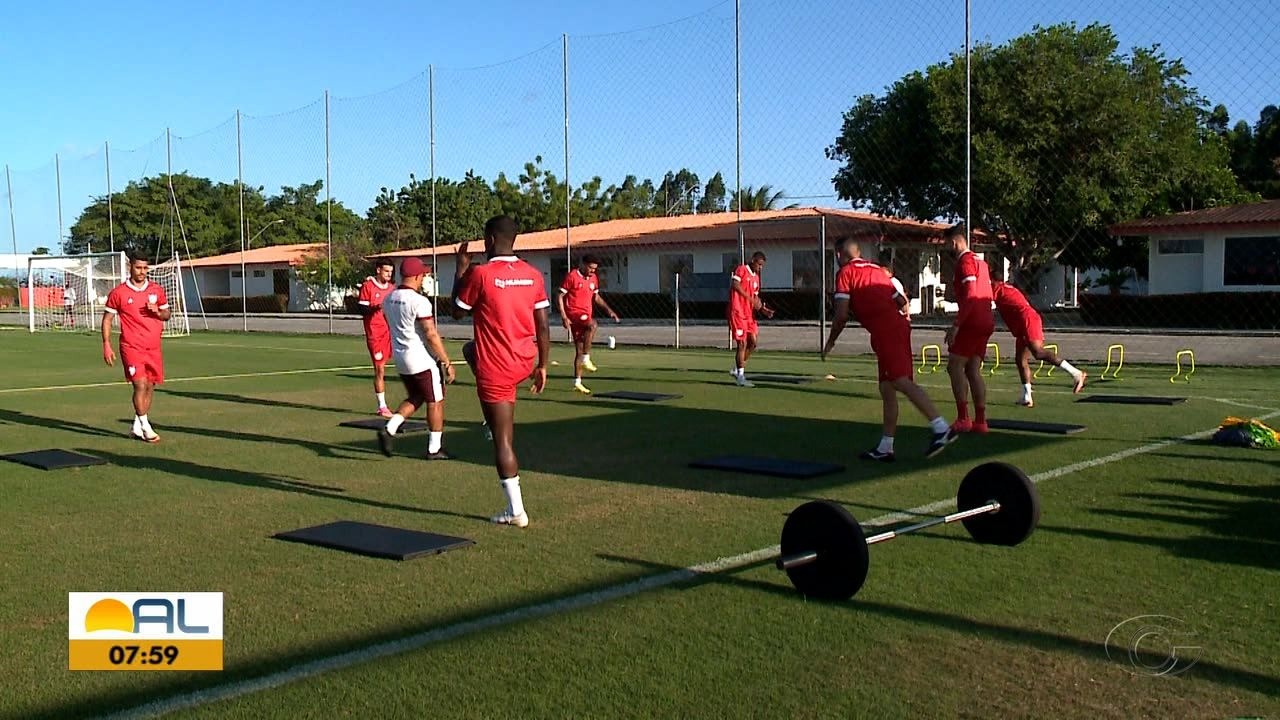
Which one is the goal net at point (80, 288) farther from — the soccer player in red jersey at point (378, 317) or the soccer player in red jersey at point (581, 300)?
the soccer player in red jersey at point (378, 317)

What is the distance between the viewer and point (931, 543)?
261 inches

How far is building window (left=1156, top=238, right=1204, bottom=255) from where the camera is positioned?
36.3 m

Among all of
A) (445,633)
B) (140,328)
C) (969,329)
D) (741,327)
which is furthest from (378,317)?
(445,633)

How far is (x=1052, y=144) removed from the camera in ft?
115

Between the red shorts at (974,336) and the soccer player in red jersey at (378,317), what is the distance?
674cm

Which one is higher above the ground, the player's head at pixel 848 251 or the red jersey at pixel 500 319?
the player's head at pixel 848 251

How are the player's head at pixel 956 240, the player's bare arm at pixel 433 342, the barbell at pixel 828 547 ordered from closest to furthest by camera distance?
1. the barbell at pixel 828 547
2. the player's bare arm at pixel 433 342
3. the player's head at pixel 956 240

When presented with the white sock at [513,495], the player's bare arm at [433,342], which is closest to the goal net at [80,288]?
the player's bare arm at [433,342]

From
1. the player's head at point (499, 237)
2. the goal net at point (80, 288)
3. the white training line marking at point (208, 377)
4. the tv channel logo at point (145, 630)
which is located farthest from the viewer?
the goal net at point (80, 288)

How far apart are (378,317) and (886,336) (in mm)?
6887

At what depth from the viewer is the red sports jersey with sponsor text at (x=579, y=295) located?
17312 millimetres

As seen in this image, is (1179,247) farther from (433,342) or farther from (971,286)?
(433,342)

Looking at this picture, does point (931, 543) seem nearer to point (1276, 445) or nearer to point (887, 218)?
point (1276, 445)

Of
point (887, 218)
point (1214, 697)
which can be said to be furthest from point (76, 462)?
point (887, 218)
